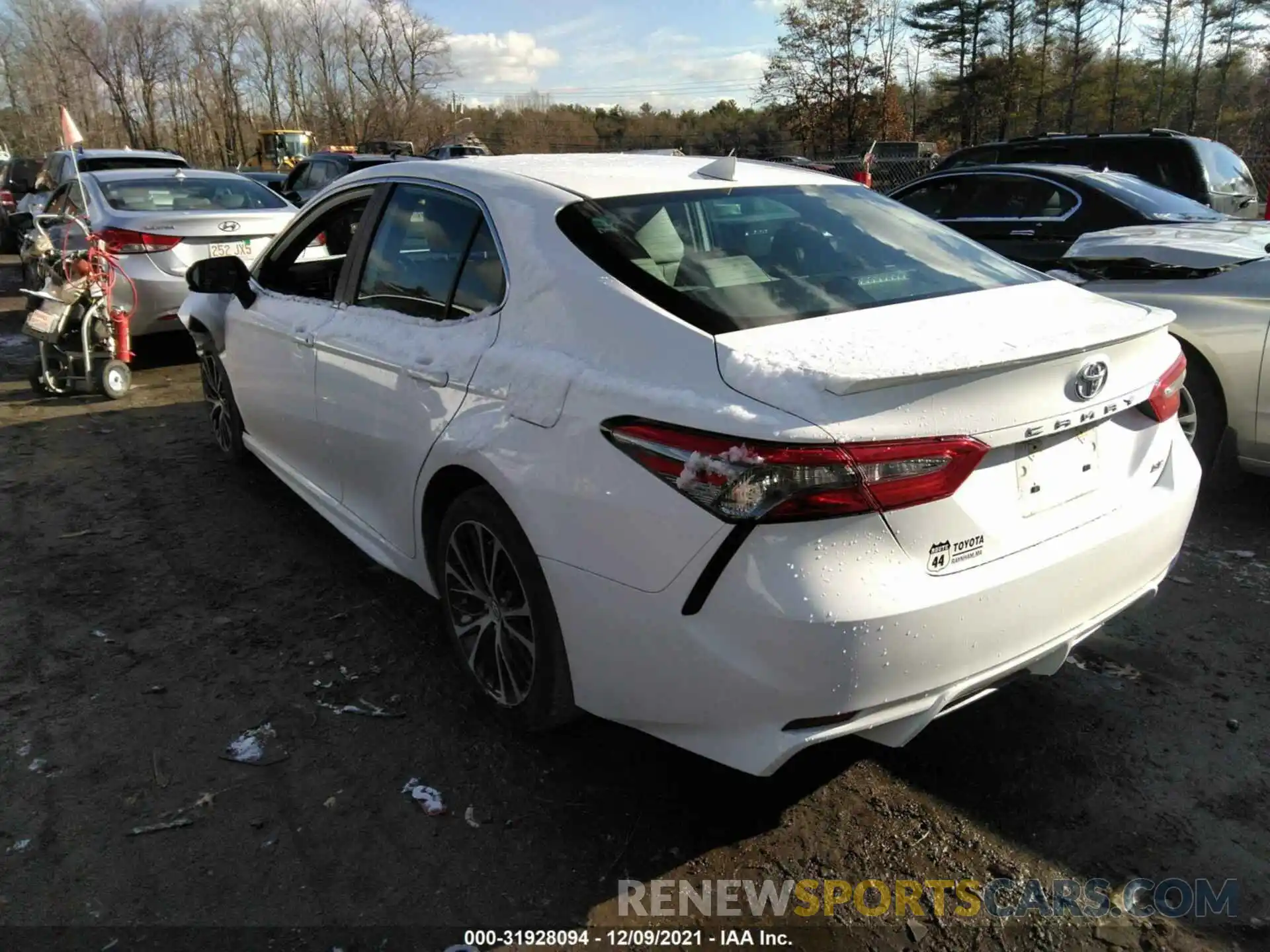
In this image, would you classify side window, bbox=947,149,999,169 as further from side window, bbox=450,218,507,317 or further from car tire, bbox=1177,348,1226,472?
side window, bbox=450,218,507,317

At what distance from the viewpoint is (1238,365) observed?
4309 mm

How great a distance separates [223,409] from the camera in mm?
5547

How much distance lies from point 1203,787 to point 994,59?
51092 millimetres

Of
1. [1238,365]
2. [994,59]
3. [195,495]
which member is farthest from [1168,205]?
[994,59]

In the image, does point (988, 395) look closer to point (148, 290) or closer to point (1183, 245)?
point (1183, 245)

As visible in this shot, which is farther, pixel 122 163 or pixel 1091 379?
pixel 122 163

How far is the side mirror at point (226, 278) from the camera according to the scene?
15.2ft

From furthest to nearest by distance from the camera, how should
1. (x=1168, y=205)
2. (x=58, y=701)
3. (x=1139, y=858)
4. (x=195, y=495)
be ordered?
(x=1168, y=205) < (x=195, y=495) < (x=58, y=701) < (x=1139, y=858)

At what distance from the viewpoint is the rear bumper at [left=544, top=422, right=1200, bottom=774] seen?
6.64 feet

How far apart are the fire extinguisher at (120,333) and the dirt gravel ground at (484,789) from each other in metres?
4.12

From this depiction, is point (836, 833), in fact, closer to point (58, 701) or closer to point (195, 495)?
point (58, 701)

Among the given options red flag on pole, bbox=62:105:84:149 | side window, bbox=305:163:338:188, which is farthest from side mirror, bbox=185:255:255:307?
side window, bbox=305:163:338:188

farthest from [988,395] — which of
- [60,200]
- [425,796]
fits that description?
[60,200]

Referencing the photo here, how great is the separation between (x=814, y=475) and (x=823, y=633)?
1.12 ft
